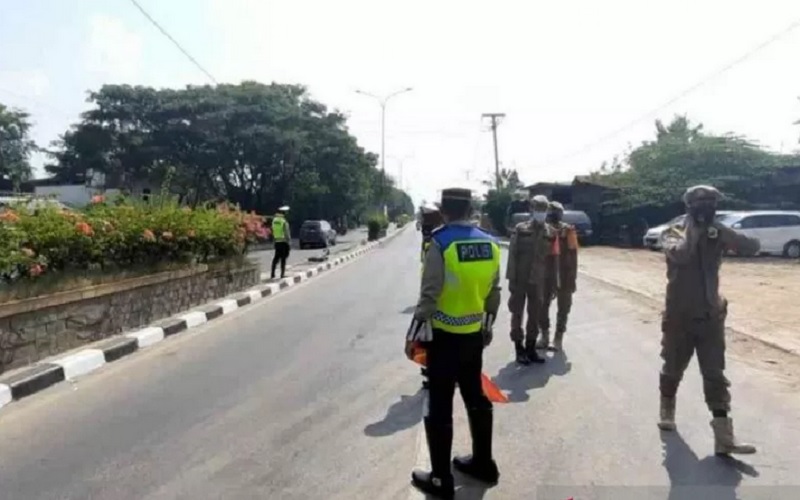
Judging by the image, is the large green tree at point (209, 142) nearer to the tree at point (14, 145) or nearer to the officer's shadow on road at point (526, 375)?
the tree at point (14, 145)

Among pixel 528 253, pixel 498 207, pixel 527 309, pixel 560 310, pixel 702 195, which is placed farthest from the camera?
pixel 498 207

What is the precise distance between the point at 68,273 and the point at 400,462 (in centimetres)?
556

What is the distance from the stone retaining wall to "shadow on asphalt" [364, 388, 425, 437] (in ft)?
12.2

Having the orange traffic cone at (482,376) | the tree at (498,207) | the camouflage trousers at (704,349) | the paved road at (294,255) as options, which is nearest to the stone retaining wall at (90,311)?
the orange traffic cone at (482,376)

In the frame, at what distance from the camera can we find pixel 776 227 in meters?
27.6

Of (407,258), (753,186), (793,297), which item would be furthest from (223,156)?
(793,297)

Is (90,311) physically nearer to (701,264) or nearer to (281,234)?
(701,264)

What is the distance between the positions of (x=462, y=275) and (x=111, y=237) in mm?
7016

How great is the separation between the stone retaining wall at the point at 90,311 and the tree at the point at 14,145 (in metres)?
46.4

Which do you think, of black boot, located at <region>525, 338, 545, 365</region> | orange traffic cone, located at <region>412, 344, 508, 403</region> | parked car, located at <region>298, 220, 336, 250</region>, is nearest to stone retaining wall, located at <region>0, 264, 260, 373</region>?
orange traffic cone, located at <region>412, 344, 508, 403</region>

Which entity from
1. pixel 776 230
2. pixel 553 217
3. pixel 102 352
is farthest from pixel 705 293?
pixel 776 230

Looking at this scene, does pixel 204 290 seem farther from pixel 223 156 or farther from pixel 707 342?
pixel 223 156

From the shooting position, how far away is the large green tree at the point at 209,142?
47.2m

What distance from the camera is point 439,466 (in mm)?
4383
